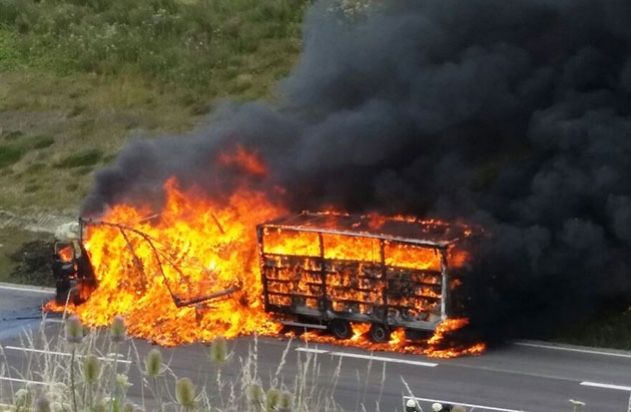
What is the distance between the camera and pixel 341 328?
1797cm

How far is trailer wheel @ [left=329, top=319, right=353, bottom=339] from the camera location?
17.9m

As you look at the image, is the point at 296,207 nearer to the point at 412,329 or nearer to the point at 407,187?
the point at 407,187

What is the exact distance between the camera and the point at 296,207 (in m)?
19.8

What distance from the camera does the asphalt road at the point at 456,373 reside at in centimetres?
1506

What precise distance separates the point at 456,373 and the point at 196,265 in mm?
4386

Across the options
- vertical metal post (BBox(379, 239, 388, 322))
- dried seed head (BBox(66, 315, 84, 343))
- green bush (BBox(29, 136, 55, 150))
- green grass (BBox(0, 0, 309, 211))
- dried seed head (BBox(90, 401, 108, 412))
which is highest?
green grass (BBox(0, 0, 309, 211))

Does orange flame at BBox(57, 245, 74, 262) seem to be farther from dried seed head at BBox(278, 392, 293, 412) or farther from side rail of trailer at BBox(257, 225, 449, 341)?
dried seed head at BBox(278, 392, 293, 412)

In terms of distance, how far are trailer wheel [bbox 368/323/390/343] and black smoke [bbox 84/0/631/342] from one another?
1.18 meters

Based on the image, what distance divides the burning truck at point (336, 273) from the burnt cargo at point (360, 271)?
13 millimetres

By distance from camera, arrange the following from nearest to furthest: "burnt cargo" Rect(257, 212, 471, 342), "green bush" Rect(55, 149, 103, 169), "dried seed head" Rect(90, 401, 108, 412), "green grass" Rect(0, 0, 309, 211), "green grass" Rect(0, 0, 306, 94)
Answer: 1. "dried seed head" Rect(90, 401, 108, 412)
2. "burnt cargo" Rect(257, 212, 471, 342)
3. "green bush" Rect(55, 149, 103, 169)
4. "green grass" Rect(0, 0, 309, 211)
5. "green grass" Rect(0, 0, 306, 94)

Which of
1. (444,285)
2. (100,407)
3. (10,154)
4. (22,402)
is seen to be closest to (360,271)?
(444,285)

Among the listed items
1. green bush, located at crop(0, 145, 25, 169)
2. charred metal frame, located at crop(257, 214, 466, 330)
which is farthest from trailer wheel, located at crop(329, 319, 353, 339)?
green bush, located at crop(0, 145, 25, 169)

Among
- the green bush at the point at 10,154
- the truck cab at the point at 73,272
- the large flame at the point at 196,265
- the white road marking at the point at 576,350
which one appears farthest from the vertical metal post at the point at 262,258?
the green bush at the point at 10,154

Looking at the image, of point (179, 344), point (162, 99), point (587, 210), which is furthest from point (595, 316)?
point (162, 99)
